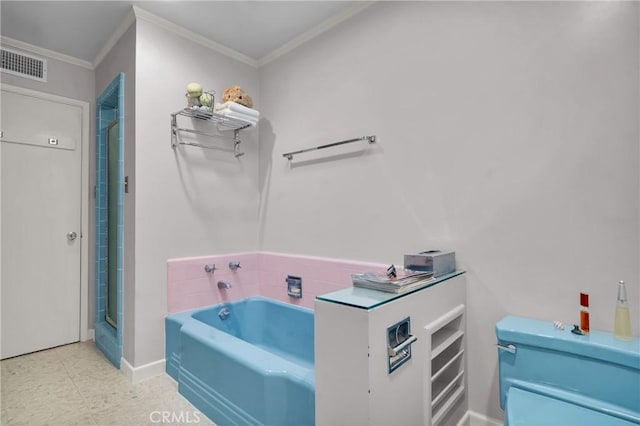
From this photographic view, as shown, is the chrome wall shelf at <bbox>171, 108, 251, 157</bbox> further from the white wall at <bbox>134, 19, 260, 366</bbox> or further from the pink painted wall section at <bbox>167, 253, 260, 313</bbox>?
the pink painted wall section at <bbox>167, 253, 260, 313</bbox>

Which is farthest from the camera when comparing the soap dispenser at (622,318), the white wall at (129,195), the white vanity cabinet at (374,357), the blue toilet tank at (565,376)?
the white wall at (129,195)

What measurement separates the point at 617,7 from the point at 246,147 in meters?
2.32

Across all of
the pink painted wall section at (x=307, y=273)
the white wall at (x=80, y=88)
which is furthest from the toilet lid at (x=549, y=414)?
the white wall at (x=80, y=88)

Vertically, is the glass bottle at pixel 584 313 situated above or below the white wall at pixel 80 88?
below

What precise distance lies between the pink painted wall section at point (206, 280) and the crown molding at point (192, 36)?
162 cm

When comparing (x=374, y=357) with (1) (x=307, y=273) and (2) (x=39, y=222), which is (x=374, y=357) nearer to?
(1) (x=307, y=273)

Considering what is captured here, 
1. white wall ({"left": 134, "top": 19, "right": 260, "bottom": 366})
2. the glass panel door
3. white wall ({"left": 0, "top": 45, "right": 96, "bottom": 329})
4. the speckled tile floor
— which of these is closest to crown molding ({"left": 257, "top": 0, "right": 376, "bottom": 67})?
white wall ({"left": 134, "top": 19, "right": 260, "bottom": 366})

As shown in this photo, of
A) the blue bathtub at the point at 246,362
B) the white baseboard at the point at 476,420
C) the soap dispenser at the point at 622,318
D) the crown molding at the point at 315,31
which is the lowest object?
the white baseboard at the point at 476,420

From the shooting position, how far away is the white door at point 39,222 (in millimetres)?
2426

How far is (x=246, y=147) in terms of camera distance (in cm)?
273

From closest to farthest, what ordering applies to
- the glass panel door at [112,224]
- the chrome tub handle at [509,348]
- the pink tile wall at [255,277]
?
the chrome tub handle at [509,348] → the pink tile wall at [255,277] → the glass panel door at [112,224]

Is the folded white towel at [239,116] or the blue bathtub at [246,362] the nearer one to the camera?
the blue bathtub at [246,362]

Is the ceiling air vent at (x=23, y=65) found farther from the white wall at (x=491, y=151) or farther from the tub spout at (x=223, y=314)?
the tub spout at (x=223, y=314)

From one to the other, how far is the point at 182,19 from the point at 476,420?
2.99m
